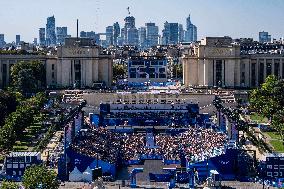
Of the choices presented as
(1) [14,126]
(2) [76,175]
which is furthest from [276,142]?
(1) [14,126]

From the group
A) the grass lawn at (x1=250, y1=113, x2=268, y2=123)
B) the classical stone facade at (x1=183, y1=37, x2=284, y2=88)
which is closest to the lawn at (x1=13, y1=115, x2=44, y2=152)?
the grass lawn at (x1=250, y1=113, x2=268, y2=123)

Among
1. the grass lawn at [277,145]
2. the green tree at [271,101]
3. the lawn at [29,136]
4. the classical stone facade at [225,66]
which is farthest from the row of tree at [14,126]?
the classical stone facade at [225,66]

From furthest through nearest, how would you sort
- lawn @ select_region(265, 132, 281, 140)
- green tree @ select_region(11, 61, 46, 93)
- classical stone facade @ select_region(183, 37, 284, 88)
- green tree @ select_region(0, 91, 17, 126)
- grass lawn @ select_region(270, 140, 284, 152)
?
classical stone facade @ select_region(183, 37, 284, 88) < green tree @ select_region(11, 61, 46, 93) < green tree @ select_region(0, 91, 17, 126) < lawn @ select_region(265, 132, 281, 140) < grass lawn @ select_region(270, 140, 284, 152)

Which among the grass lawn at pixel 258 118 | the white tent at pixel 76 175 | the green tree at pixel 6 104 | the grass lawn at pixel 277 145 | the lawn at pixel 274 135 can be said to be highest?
the green tree at pixel 6 104

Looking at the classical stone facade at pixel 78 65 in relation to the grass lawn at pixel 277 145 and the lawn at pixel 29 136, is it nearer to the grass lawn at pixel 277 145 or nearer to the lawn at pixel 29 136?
the lawn at pixel 29 136

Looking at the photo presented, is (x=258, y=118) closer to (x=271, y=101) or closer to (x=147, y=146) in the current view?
(x=271, y=101)

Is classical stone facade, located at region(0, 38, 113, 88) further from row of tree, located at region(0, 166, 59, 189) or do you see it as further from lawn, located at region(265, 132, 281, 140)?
row of tree, located at region(0, 166, 59, 189)

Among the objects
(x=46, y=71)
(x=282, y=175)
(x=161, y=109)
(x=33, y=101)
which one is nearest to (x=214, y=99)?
(x=161, y=109)

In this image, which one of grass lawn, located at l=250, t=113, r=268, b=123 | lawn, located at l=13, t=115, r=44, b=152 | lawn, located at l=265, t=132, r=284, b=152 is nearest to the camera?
lawn, located at l=265, t=132, r=284, b=152
